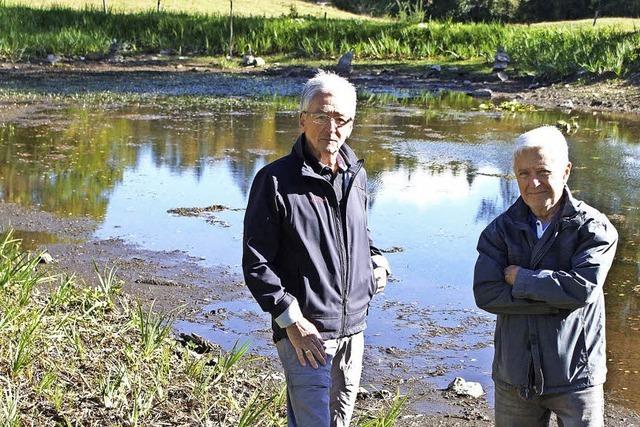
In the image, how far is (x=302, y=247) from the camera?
3967 millimetres

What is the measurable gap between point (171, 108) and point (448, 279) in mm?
12459

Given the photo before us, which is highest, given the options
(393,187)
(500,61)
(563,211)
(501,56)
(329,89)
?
(329,89)

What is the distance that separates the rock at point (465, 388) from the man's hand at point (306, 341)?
224 cm

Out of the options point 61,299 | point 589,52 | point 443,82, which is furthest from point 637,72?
point 61,299

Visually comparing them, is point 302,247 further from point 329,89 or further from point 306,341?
point 329,89

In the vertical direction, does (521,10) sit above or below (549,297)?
below

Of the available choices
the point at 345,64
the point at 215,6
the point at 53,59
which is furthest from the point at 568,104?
the point at 215,6

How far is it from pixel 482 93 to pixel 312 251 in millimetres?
20012

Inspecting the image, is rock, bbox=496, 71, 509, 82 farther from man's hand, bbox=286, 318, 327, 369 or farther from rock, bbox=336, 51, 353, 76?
man's hand, bbox=286, 318, 327, 369

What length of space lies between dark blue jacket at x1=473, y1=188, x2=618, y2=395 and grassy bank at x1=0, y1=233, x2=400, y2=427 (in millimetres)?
1302

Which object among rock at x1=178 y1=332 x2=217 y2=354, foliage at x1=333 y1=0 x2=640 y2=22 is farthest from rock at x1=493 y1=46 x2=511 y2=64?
foliage at x1=333 y1=0 x2=640 y2=22

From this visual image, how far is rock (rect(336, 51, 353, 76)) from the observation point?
28.0 metres

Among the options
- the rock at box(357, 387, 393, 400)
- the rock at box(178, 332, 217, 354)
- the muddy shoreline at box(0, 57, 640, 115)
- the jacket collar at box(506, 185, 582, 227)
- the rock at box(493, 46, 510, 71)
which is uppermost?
the jacket collar at box(506, 185, 582, 227)

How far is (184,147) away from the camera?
49.4ft
